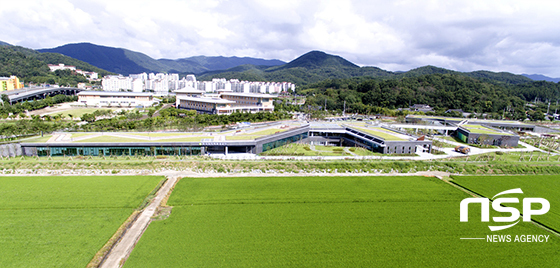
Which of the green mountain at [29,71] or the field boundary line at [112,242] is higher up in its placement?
the green mountain at [29,71]

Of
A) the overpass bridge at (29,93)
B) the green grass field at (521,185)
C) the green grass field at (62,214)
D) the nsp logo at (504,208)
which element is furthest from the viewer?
the overpass bridge at (29,93)

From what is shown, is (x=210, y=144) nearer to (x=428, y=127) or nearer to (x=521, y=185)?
(x=521, y=185)

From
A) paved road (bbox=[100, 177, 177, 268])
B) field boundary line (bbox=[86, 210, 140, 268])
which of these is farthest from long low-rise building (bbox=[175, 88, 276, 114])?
field boundary line (bbox=[86, 210, 140, 268])

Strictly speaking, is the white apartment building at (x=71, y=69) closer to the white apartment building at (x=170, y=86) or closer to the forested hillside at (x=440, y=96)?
the white apartment building at (x=170, y=86)

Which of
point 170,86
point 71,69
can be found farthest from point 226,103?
point 71,69

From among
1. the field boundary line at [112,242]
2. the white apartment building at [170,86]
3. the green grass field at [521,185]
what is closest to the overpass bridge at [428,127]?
the green grass field at [521,185]

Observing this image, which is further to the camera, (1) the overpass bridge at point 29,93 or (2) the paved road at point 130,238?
(1) the overpass bridge at point 29,93

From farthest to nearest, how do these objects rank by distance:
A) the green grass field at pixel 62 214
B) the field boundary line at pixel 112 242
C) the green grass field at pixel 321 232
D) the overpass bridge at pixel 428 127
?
the overpass bridge at pixel 428 127
the green grass field at pixel 321 232
the green grass field at pixel 62 214
the field boundary line at pixel 112 242
